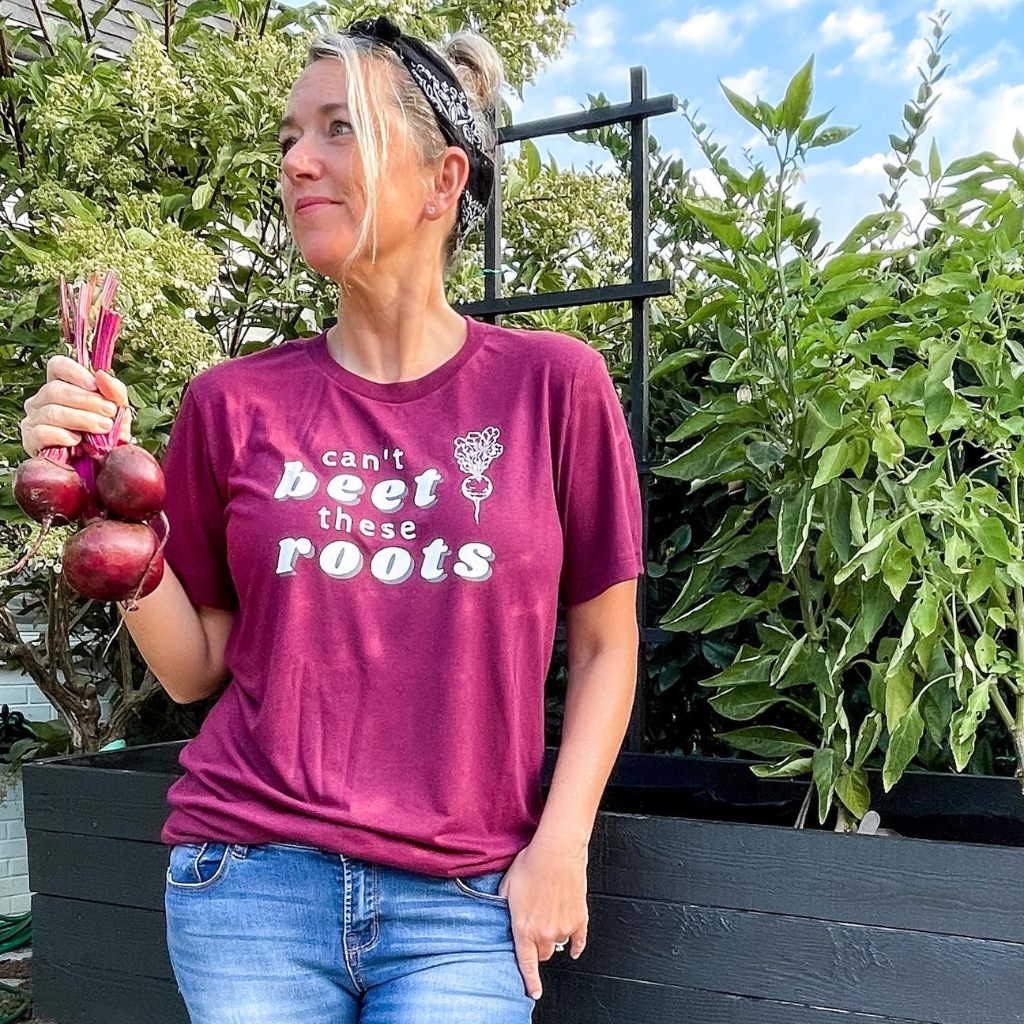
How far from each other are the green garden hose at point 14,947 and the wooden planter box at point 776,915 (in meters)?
1.10

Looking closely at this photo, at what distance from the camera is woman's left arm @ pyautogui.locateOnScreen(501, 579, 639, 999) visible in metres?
1.23

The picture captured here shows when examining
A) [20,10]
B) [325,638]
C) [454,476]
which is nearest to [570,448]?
[454,476]

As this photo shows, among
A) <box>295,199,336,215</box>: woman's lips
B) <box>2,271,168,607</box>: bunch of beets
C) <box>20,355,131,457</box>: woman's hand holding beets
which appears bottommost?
<box>2,271,168,607</box>: bunch of beets

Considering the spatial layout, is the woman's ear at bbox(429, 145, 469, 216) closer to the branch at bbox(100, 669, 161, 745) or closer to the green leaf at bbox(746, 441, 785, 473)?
the green leaf at bbox(746, 441, 785, 473)

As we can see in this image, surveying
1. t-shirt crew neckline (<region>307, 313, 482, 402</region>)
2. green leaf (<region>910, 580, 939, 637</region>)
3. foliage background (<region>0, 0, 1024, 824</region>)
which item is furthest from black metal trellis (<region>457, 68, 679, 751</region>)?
t-shirt crew neckline (<region>307, 313, 482, 402</region>)

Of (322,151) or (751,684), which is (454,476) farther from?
(751,684)

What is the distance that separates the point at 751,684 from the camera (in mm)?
1854

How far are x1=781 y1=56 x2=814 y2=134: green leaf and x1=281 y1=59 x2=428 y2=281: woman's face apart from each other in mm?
603

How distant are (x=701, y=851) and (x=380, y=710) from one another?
0.58 meters

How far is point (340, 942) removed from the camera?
120 centimetres

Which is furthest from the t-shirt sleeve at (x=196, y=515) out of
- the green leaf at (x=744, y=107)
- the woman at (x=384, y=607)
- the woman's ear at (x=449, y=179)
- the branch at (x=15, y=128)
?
the branch at (x=15, y=128)

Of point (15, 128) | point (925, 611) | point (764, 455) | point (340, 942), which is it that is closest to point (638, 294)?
point (764, 455)

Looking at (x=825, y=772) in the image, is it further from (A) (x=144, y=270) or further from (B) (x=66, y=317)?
(A) (x=144, y=270)

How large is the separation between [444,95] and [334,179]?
203 mm
